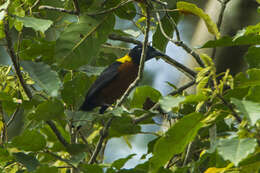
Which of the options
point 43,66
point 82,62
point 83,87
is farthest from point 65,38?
point 43,66

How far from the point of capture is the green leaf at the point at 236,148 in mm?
1780

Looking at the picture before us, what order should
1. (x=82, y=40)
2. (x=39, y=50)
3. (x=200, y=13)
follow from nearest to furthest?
(x=200, y=13) → (x=82, y=40) → (x=39, y=50)

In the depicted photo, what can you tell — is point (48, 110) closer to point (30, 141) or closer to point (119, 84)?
point (30, 141)

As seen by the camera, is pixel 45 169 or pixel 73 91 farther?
pixel 73 91

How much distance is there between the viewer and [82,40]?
9.53 ft

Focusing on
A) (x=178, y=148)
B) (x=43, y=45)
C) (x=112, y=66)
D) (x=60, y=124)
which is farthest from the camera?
(x=112, y=66)

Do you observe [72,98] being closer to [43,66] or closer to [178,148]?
[43,66]

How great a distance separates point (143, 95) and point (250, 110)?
109 cm

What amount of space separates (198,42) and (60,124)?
5.58 feet

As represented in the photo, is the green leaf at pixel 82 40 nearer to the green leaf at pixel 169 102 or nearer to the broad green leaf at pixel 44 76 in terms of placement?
the broad green leaf at pixel 44 76

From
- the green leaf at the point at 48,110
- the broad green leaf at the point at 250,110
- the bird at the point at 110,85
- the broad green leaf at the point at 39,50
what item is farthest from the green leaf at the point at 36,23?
the bird at the point at 110,85

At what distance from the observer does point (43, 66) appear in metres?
2.21

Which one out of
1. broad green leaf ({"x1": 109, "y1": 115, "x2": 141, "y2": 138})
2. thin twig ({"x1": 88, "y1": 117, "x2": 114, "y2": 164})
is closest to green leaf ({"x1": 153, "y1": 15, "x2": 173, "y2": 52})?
broad green leaf ({"x1": 109, "y1": 115, "x2": 141, "y2": 138})

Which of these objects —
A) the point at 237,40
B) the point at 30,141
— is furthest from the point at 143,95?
the point at 30,141
